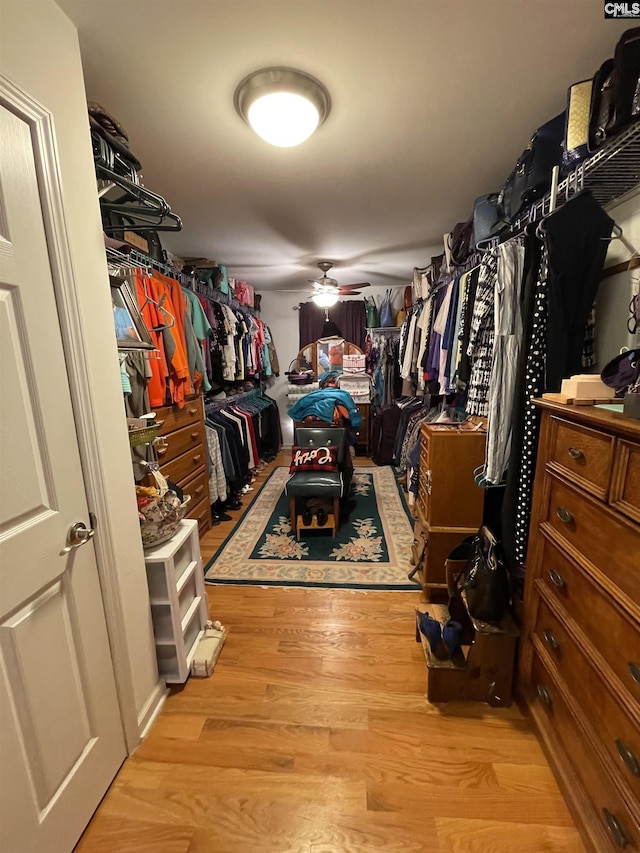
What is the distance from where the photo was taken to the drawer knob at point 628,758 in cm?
81

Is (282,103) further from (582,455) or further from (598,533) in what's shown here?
(598,533)

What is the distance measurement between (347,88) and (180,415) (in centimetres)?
209

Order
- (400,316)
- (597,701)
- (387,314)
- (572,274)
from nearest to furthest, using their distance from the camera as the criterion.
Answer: (597,701) → (572,274) → (400,316) → (387,314)

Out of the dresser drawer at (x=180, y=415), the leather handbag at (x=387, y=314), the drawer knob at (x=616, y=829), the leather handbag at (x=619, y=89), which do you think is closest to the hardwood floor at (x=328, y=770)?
the drawer knob at (x=616, y=829)

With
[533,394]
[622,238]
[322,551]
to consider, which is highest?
[622,238]

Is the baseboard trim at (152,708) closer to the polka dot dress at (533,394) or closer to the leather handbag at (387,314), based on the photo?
the polka dot dress at (533,394)

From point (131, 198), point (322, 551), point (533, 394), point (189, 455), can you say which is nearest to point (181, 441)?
point (189, 455)

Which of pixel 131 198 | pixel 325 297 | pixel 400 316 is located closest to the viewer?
pixel 131 198

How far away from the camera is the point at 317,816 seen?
110cm

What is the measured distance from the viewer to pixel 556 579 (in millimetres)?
1129

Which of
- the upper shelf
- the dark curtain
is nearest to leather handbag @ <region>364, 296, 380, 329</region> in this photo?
the dark curtain

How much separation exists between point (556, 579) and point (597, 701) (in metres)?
0.32

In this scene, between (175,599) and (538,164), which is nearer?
(175,599)

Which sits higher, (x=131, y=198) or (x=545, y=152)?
(x=545, y=152)
